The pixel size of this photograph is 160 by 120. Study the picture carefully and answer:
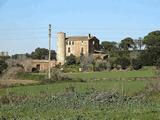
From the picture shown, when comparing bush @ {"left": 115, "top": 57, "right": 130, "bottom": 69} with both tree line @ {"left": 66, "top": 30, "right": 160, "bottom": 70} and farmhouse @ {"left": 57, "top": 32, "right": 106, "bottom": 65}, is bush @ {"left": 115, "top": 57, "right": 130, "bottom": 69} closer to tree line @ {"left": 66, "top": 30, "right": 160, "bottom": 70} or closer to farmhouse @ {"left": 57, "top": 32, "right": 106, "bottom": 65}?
tree line @ {"left": 66, "top": 30, "right": 160, "bottom": 70}

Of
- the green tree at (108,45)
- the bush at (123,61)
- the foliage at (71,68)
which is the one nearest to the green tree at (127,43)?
the green tree at (108,45)

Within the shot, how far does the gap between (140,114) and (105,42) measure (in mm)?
161251

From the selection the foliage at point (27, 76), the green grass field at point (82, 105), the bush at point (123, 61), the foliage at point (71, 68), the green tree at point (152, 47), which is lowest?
the green grass field at point (82, 105)

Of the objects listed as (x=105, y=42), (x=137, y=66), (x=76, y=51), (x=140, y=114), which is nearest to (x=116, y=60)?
(x=137, y=66)

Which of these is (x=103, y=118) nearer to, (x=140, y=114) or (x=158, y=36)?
(x=140, y=114)

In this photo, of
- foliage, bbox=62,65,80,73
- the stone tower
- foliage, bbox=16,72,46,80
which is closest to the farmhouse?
the stone tower

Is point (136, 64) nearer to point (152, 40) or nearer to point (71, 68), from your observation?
point (71, 68)

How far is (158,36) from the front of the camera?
145375mm

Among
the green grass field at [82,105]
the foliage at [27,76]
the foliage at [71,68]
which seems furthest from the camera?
the foliage at [71,68]

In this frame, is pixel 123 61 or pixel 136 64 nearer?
pixel 136 64

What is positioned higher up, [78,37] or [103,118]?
[78,37]

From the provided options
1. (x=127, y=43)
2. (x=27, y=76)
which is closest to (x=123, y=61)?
(x=127, y=43)

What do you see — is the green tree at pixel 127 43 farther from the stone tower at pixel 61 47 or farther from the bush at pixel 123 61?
the bush at pixel 123 61

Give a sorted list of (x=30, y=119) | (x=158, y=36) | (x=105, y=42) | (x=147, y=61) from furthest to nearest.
A: 1. (x=105, y=42)
2. (x=158, y=36)
3. (x=147, y=61)
4. (x=30, y=119)
